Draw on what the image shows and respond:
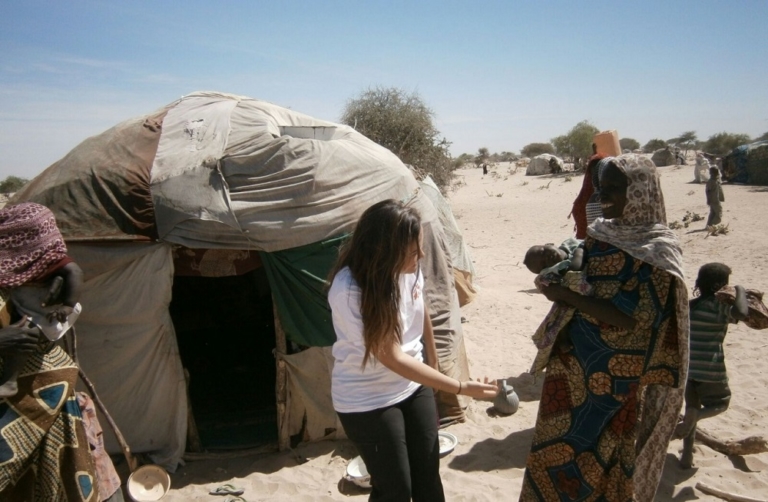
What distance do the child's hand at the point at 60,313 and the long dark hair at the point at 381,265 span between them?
1.45 metres

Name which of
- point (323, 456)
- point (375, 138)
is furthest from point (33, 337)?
point (375, 138)

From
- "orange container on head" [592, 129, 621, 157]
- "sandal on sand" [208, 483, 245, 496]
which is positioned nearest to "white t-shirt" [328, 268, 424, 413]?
"sandal on sand" [208, 483, 245, 496]

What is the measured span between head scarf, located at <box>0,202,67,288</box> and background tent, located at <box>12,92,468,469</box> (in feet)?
4.46

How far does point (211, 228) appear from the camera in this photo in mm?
4148

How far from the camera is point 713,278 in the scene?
3650 millimetres

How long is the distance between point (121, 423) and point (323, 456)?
156cm

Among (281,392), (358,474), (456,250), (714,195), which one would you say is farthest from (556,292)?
(714,195)

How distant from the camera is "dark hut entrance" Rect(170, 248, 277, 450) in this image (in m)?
4.58

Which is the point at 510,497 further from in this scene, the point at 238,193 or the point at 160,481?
the point at 238,193

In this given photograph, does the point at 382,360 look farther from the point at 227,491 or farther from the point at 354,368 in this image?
the point at 227,491

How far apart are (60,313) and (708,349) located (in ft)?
12.2

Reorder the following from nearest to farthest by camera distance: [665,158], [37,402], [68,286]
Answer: [37,402] < [68,286] < [665,158]

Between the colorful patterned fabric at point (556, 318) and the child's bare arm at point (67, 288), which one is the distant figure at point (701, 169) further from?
the child's bare arm at point (67, 288)

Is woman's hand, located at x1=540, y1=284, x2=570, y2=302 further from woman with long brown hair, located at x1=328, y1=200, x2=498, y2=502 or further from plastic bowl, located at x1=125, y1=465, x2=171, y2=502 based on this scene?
plastic bowl, located at x1=125, y1=465, x2=171, y2=502
